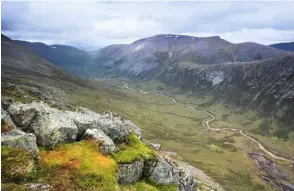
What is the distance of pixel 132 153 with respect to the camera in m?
46.4

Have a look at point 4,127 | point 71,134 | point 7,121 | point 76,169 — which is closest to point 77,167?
point 76,169

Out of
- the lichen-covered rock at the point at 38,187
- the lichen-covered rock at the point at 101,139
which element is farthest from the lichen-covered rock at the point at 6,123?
the lichen-covered rock at the point at 101,139

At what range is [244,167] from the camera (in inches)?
7180

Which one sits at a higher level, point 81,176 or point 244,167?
point 81,176

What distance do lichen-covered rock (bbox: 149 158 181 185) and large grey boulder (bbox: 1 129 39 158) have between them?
1912 cm

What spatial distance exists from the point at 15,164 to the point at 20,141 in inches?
122

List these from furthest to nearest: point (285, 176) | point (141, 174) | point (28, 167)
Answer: point (285, 176), point (141, 174), point (28, 167)

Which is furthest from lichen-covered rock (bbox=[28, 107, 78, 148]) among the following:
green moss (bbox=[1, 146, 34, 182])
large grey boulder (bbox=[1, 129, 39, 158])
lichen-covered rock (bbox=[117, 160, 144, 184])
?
lichen-covered rock (bbox=[117, 160, 144, 184])

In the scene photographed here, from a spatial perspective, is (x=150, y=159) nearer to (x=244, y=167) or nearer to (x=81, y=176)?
(x=81, y=176)

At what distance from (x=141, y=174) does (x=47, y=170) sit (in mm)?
15887

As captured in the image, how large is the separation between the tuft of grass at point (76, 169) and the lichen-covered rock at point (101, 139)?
1.29 m

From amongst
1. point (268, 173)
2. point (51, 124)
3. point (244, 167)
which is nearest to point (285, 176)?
point (268, 173)

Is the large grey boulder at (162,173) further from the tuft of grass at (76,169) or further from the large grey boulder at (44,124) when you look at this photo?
the large grey boulder at (44,124)

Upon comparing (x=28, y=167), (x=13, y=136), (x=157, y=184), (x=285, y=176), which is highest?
(x=13, y=136)
